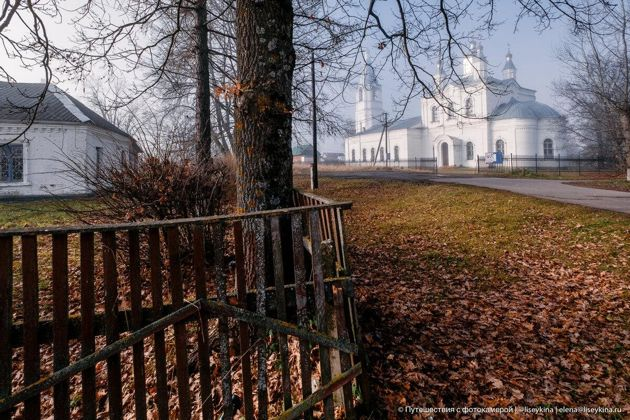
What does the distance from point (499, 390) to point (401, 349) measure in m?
0.85

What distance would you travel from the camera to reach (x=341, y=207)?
3.08 m

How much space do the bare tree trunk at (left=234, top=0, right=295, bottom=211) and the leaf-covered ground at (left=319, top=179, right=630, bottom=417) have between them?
1763mm

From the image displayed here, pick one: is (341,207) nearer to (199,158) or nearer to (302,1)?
(199,158)

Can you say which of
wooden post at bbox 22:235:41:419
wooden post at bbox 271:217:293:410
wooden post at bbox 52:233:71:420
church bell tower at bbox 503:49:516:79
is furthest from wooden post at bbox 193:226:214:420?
church bell tower at bbox 503:49:516:79

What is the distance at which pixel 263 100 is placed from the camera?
12.9ft

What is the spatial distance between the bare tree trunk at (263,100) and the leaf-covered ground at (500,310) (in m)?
1.76

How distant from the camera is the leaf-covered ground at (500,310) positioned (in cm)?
315

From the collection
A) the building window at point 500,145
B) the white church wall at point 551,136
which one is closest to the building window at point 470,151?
the building window at point 500,145

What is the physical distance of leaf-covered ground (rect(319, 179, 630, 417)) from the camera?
10.3 feet

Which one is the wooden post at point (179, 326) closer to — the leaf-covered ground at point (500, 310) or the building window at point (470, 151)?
the leaf-covered ground at point (500, 310)

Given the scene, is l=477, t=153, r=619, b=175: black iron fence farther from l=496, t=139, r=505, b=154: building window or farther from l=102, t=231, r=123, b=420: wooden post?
l=102, t=231, r=123, b=420: wooden post

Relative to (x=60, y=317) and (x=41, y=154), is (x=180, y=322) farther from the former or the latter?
(x=41, y=154)

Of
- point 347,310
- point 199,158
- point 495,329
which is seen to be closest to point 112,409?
point 347,310

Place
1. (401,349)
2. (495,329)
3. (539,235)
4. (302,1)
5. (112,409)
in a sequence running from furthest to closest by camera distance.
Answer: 1. (302,1)
2. (539,235)
3. (495,329)
4. (401,349)
5. (112,409)
